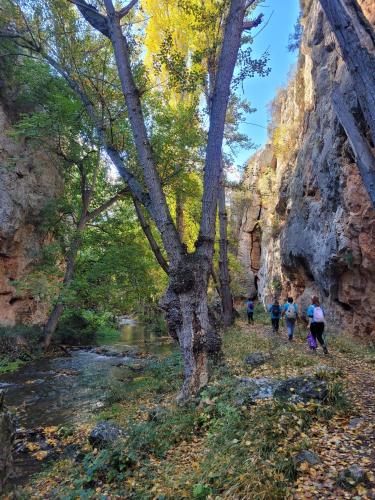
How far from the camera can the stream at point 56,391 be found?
847 cm

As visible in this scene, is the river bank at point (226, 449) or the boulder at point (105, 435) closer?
the river bank at point (226, 449)

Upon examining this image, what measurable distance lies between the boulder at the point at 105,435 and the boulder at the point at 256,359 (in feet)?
13.6

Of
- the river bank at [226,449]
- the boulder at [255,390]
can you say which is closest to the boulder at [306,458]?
the river bank at [226,449]

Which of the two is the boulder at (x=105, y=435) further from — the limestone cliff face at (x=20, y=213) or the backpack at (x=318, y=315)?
the limestone cliff face at (x=20, y=213)

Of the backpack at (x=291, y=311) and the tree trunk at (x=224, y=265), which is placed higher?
the tree trunk at (x=224, y=265)

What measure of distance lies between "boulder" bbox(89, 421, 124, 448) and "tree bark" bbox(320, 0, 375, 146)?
21.8 feet

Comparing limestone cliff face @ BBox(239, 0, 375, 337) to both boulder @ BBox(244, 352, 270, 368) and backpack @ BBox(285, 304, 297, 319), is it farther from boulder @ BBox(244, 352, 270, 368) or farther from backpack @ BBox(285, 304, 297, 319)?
boulder @ BBox(244, 352, 270, 368)

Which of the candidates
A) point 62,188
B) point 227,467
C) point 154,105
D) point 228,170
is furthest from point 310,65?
point 227,467

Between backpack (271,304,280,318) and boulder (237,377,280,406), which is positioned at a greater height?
backpack (271,304,280,318)

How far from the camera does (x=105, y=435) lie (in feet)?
20.9

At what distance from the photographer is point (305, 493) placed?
3.80m

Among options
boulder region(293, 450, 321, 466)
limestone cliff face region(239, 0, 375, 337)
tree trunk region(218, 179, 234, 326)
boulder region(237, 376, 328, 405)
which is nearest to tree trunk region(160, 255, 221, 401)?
boulder region(237, 376, 328, 405)

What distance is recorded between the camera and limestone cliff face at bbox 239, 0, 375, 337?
43.2 feet

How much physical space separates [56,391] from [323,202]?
13.4m
